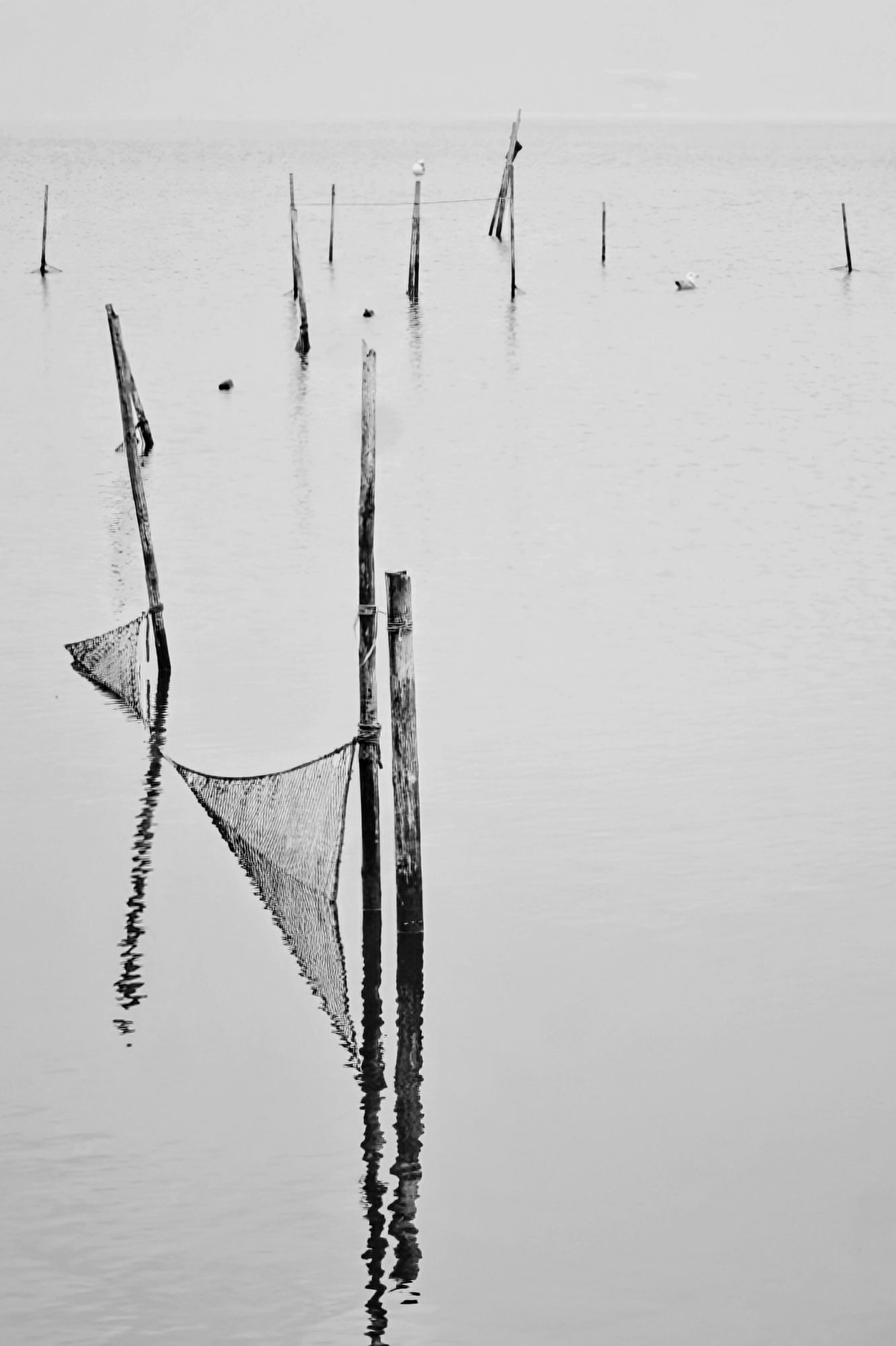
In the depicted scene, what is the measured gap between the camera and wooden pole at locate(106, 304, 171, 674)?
13.4 metres

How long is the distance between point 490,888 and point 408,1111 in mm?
2551

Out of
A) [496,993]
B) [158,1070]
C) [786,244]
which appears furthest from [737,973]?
[786,244]

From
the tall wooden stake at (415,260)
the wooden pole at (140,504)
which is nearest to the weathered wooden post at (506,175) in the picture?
the tall wooden stake at (415,260)

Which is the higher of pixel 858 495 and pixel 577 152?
pixel 577 152

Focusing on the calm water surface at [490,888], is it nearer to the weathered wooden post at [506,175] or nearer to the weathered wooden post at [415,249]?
the weathered wooden post at [415,249]

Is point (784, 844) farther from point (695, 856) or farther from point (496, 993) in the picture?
point (496, 993)

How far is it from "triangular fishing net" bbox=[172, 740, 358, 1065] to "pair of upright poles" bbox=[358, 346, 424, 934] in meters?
0.17

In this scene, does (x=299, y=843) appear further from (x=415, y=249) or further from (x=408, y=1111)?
(x=415, y=249)

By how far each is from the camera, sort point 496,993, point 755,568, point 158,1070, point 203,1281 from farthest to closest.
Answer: point 755,568
point 496,993
point 158,1070
point 203,1281

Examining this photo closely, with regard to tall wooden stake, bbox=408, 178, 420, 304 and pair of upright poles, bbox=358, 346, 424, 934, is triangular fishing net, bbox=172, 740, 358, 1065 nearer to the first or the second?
pair of upright poles, bbox=358, 346, 424, 934

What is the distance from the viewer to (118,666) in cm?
1410

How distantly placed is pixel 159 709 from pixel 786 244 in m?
49.4

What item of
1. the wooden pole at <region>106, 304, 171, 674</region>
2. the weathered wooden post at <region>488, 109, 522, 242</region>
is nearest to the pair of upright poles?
the wooden pole at <region>106, 304, 171, 674</region>

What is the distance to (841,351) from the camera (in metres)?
34.5
